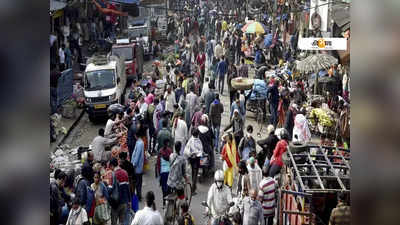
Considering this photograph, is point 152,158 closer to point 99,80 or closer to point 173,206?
point 173,206

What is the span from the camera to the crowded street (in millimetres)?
7426

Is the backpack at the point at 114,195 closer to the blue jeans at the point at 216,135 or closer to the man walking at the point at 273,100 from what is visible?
the blue jeans at the point at 216,135

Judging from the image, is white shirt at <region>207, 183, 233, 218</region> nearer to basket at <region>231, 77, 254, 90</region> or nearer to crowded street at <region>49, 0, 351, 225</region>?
crowded street at <region>49, 0, 351, 225</region>

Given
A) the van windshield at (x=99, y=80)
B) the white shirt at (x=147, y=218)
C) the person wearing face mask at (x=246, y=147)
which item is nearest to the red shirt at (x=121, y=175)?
the white shirt at (x=147, y=218)

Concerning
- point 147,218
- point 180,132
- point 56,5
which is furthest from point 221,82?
point 147,218

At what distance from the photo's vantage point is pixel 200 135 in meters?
10.5

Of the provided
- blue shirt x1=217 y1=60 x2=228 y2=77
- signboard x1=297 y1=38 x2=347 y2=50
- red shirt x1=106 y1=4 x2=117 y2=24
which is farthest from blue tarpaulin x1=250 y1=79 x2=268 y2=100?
red shirt x1=106 y1=4 x2=117 y2=24

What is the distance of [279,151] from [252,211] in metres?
2.22

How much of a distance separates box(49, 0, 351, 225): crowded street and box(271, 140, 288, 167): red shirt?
21mm

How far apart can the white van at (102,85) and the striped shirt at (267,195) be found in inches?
385

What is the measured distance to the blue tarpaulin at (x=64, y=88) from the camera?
1662 centimetres
